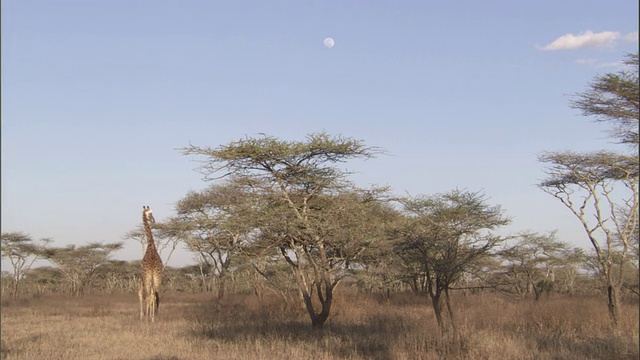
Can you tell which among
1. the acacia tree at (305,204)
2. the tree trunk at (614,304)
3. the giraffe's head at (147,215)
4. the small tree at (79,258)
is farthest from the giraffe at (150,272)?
the small tree at (79,258)

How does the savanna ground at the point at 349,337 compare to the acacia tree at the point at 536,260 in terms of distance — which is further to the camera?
the acacia tree at the point at 536,260

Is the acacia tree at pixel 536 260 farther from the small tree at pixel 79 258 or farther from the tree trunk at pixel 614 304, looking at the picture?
the small tree at pixel 79 258

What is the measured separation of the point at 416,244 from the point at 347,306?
7.09 m

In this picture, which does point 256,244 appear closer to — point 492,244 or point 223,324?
point 223,324

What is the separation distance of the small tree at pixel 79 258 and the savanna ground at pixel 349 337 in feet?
84.7

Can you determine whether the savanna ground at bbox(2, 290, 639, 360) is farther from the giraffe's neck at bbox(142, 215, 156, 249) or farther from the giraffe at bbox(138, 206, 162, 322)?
the giraffe's neck at bbox(142, 215, 156, 249)

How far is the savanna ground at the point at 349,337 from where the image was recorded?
9.38 metres

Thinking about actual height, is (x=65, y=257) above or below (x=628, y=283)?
above

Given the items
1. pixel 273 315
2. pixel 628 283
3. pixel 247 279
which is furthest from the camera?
pixel 247 279

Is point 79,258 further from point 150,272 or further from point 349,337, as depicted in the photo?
point 349,337

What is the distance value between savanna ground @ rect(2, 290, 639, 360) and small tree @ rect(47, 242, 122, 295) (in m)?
25.8

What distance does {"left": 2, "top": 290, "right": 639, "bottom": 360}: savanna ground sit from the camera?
9.38 metres

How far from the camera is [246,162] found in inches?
517

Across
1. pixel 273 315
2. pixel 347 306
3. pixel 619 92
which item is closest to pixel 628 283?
pixel 347 306
